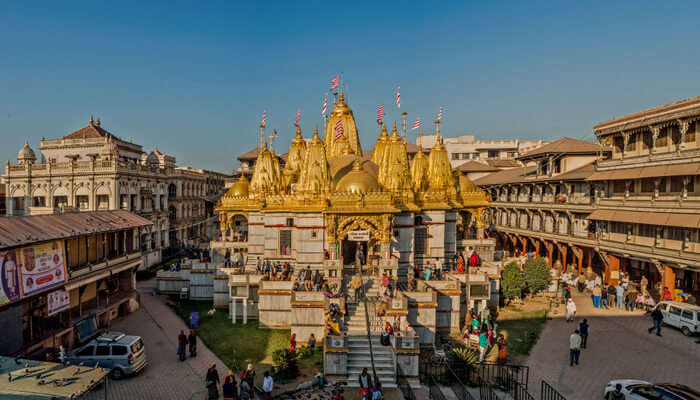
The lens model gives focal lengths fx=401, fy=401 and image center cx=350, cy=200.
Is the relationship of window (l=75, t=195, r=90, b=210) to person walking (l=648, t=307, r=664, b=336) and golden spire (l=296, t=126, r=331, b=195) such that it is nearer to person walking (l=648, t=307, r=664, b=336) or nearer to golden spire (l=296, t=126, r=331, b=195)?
golden spire (l=296, t=126, r=331, b=195)

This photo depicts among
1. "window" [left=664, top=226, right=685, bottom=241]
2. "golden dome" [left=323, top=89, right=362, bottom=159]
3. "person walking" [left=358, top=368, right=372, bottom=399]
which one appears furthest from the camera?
"golden dome" [left=323, top=89, right=362, bottom=159]

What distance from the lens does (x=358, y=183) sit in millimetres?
25172

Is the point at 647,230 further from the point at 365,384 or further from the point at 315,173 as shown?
the point at 365,384

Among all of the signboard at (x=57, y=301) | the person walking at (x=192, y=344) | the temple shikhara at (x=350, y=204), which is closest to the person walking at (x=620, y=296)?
the temple shikhara at (x=350, y=204)

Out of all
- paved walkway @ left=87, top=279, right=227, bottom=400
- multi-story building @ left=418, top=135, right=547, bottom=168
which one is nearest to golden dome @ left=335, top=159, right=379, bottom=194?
paved walkway @ left=87, top=279, right=227, bottom=400

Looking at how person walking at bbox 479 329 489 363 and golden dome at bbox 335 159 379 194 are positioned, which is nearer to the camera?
person walking at bbox 479 329 489 363

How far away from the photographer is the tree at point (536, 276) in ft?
93.7

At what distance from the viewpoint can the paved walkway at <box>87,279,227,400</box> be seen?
16.2 meters

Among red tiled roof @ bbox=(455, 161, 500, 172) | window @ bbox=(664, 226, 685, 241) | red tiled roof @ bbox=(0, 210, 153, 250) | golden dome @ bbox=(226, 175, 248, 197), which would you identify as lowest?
window @ bbox=(664, 226, 685, 241)

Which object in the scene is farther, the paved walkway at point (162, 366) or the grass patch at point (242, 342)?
the grass patch at point (242, 342)

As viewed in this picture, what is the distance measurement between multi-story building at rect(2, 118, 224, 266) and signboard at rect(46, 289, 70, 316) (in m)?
21.6

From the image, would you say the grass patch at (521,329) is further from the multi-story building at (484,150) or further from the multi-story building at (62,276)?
the multi-story building at (484,150)

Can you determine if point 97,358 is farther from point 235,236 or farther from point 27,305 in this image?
point 235,236

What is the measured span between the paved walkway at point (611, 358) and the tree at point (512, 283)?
3.14 meters
